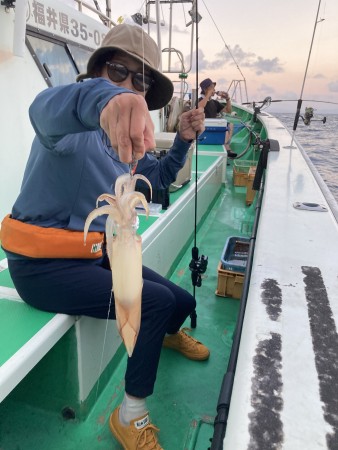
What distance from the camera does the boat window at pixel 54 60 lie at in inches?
134

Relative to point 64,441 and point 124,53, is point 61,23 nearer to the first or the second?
point 124,53

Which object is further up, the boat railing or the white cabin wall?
the boat railing

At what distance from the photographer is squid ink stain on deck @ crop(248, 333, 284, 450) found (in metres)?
0.76

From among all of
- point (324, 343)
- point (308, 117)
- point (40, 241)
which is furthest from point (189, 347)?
point (308, 117)

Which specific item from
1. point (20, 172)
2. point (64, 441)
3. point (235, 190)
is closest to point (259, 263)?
point (64, 441)

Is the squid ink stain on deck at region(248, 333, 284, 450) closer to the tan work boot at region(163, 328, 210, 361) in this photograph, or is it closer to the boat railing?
the tan work boot at region(163, 328, 210, 361)

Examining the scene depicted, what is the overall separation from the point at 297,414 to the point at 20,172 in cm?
284

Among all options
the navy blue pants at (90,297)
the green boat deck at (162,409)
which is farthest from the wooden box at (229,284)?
the navy blue pants at (90,297)

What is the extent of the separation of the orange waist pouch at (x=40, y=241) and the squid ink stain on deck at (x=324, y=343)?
3.23 ft

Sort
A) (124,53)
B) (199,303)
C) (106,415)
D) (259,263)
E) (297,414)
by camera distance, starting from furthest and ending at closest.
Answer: (199,303) → (106,415) → (124,53) → (259,263) → (297,414)

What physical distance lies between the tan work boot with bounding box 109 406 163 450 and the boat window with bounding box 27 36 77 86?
313 cm

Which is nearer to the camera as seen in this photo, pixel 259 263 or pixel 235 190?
pixel 259 263

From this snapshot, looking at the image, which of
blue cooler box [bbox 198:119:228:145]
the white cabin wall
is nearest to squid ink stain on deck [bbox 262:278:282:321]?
the white cabin wall

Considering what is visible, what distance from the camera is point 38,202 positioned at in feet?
5.07
